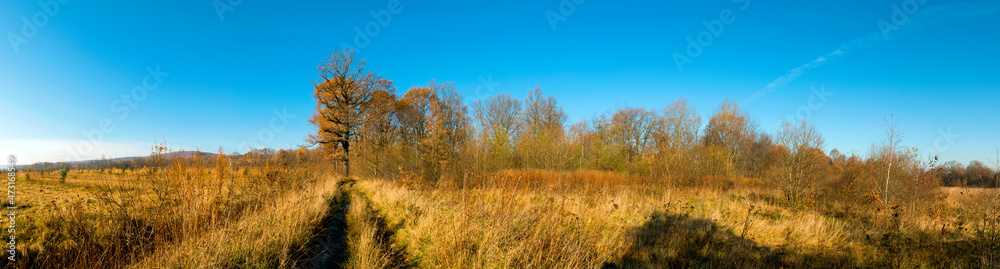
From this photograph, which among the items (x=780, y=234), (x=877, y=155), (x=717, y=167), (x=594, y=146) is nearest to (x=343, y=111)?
(x=594, y=146)

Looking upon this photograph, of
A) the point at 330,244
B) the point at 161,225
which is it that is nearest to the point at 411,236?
the point at 330,244

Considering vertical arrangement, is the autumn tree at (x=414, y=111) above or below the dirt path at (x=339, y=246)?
above

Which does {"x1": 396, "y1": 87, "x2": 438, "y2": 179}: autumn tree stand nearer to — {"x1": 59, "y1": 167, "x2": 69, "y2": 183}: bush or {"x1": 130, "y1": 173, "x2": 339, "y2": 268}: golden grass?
{"x1": 59, "y1": 167, "x2": 69, "y2": 183}: bush

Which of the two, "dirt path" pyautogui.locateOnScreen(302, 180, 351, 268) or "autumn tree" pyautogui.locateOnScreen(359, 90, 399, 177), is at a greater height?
"autumn tree" pyautogui.locateOnScreen(359, 90, 399, 177)

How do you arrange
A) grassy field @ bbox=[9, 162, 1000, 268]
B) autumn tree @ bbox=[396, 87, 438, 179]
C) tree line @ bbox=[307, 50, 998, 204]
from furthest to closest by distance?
autumn tree @ bbox=[396, 87, 438, 179]
tree line @ bbox=[307, 50, 998, 204]
grassy field @ bbox=[9, 162, 1000, 268]

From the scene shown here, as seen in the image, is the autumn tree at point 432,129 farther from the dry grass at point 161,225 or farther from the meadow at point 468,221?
the dry grass at point 161,225

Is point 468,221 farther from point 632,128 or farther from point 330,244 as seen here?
point 632,128

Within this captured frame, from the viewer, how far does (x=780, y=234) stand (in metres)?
6.05

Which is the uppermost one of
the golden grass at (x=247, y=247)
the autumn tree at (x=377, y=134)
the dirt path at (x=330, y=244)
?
the autumn tree at (x=377, y=134)

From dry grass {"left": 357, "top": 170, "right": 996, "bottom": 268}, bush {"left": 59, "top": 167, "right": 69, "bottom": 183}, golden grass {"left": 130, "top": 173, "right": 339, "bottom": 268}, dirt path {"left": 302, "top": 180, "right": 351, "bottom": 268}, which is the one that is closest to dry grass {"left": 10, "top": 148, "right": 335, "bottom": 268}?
golden grass {"left": 130, "top": 173, "right": 339, "bottom": 268}

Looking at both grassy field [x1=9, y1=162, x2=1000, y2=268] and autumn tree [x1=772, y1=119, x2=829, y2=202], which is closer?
grassy field [x1=9, y1=162, x2=1000, y2=268]

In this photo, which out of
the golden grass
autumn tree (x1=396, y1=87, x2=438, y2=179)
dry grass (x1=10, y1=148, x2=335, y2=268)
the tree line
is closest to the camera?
the golden grass

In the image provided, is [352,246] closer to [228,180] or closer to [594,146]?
[228,180]

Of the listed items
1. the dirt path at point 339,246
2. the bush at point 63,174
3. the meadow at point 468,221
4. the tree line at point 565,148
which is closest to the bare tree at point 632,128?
the tree line at point 565,148
